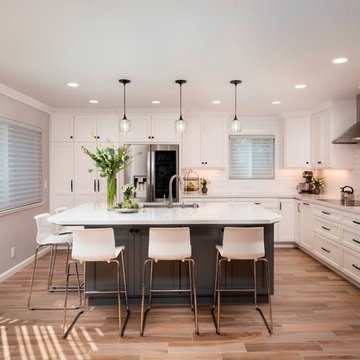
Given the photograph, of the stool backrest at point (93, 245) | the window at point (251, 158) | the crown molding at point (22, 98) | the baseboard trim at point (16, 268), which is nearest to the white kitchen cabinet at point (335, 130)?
the window at point (251, 158)

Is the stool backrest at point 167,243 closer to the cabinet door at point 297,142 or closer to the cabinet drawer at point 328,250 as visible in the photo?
the cabinet drawer at point 328,250

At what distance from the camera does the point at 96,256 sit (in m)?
2.81

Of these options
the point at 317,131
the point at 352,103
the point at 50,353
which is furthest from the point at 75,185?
the point at 352,103

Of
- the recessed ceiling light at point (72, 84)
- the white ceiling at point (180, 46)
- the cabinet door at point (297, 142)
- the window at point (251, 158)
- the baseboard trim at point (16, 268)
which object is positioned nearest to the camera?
the white ceiling at point (180, 46)

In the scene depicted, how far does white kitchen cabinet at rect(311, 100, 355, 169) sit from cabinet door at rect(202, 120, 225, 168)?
168 centimetres

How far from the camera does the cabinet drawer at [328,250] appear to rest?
4.29m

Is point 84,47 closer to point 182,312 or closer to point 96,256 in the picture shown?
point 96,256

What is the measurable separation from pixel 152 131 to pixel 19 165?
7.16 ft

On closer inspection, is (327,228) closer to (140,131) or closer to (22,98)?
(140,131)

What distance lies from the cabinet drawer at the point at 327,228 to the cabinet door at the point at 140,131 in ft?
9.92

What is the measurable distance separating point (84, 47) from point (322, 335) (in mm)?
3211

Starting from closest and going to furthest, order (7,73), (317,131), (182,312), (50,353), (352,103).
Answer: (50,353), (182,312), (7,73), (352,103), (317,131)

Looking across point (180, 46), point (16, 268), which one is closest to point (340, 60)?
point (180, 46)

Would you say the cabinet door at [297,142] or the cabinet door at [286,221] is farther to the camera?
the cabinet door at [297,142]
